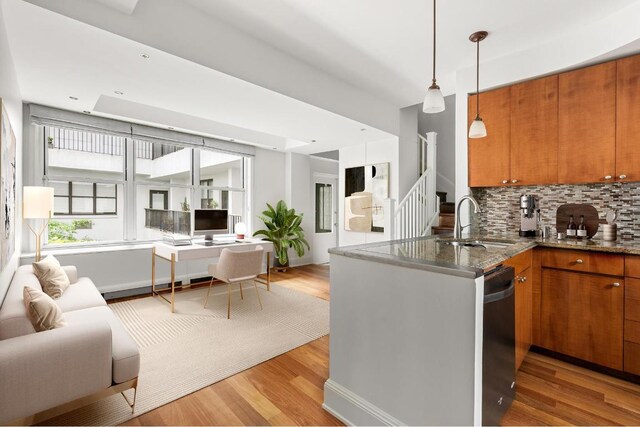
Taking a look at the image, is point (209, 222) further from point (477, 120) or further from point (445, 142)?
point (445, 142)

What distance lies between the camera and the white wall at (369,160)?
498cm

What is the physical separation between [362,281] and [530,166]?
242 cm

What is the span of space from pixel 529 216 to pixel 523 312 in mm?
1049

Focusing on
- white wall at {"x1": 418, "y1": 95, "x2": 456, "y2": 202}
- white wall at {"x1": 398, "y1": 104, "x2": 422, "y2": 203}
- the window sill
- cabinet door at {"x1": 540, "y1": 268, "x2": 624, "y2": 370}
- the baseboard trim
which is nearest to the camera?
the baseboard trim

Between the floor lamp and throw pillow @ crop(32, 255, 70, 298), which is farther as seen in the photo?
the floor lamp

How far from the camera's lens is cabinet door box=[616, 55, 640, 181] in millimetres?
2529

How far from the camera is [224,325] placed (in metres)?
3.33

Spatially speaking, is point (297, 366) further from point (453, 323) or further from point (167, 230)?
point (167, 230)

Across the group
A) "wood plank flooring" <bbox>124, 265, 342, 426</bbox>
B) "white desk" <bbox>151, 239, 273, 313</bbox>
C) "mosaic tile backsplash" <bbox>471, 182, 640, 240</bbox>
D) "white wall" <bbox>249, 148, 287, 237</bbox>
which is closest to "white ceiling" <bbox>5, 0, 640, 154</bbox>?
"mosaic tile backsplash" <bbox>471, 182, 640, 240</bbox>

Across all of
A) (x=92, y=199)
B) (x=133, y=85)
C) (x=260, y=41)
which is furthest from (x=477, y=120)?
(x=92, y=199)

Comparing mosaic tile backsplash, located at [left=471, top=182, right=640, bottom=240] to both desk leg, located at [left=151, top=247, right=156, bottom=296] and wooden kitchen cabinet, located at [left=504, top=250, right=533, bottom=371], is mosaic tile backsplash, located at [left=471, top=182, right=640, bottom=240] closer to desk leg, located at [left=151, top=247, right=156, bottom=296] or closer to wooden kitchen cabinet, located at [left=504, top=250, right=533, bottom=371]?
wooden kitchen cabinet, located at [left=504, top=250, right=533, bottom=371]

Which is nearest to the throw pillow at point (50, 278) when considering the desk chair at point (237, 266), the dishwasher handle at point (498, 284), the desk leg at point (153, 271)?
the desk leg at point (153, 271)

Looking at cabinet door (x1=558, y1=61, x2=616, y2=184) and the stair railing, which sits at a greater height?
cabinet door (x1=558, y1=61, x2=616, y2=184)

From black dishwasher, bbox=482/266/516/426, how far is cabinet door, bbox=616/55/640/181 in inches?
70.3
